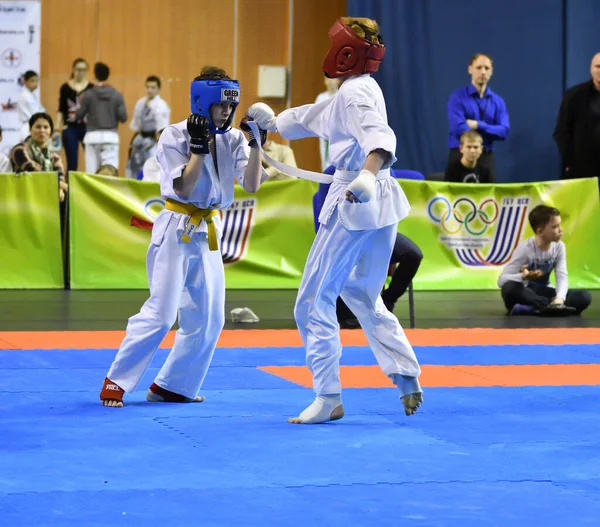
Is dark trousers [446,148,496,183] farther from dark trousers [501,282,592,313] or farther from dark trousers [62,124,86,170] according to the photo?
dark trousers [62,124,86,170]

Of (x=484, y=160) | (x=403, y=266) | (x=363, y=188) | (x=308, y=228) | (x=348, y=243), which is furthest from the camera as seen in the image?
(x=484, y=160)

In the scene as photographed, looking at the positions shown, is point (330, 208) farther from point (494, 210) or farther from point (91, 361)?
point (494, 210)

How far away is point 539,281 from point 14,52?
939 centimetres

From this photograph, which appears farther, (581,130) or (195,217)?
(581,130)

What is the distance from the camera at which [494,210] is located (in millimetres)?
11406

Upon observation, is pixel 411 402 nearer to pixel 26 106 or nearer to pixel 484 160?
pixel 484 160

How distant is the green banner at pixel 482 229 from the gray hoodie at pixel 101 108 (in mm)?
4907

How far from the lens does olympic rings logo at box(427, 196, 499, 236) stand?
11258 millimetres

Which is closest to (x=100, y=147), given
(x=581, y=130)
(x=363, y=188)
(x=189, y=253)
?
(x=581, y=130)

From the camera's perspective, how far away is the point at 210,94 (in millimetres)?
5125

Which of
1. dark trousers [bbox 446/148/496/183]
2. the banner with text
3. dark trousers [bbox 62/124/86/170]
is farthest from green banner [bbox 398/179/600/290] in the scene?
the banner with text

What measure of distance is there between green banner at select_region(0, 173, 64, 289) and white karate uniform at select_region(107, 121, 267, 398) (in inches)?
213

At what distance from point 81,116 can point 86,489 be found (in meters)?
11.3

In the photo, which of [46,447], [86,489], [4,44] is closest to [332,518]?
[86,489]
